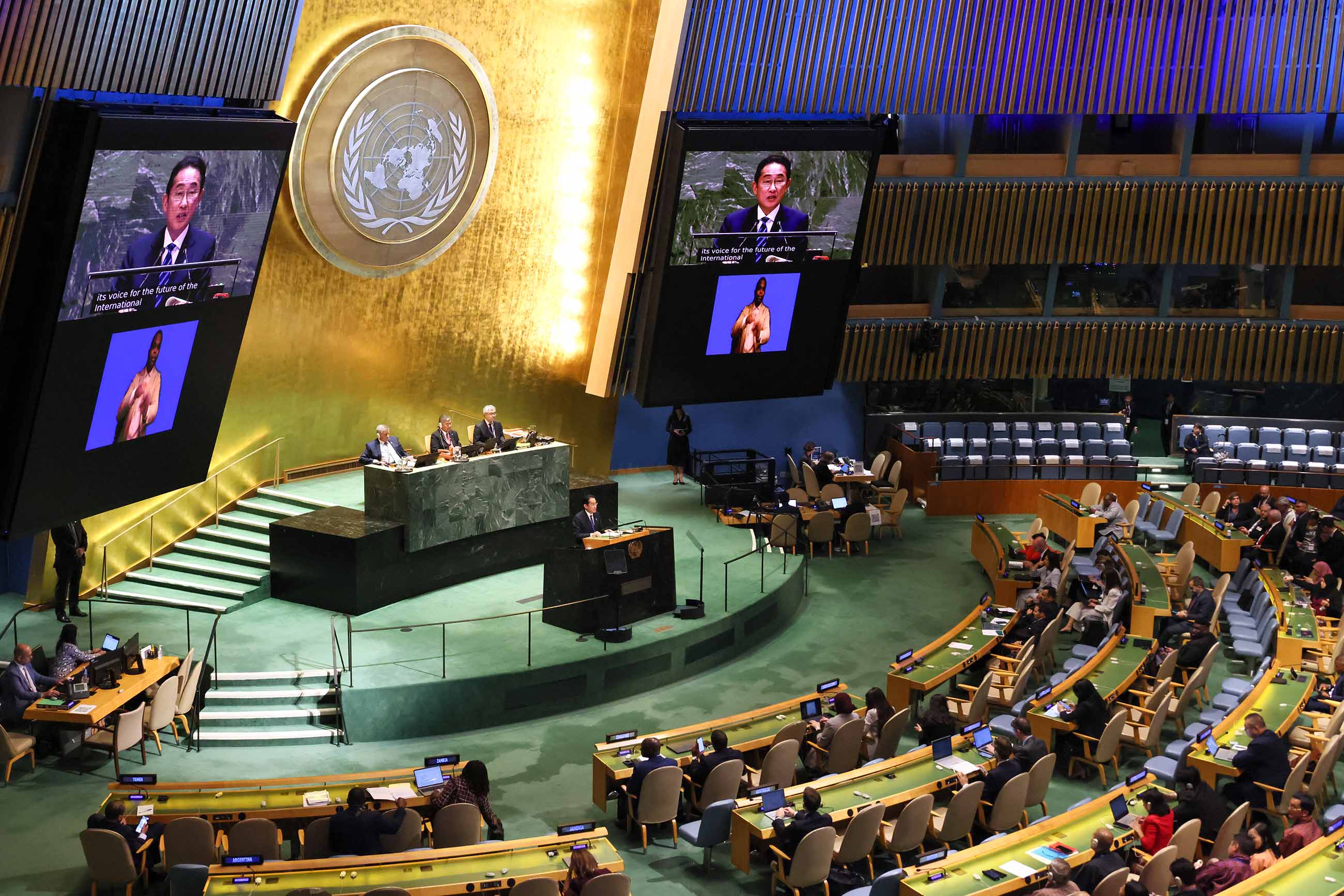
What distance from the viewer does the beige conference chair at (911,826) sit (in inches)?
432

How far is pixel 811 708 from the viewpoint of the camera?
13156 mm

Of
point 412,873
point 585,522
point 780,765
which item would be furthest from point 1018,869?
point 585,522

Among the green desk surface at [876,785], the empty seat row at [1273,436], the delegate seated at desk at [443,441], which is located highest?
the empty seat row at [1273,436]

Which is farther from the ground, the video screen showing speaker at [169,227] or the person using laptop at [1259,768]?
the video screen showing speaker at [169,227]

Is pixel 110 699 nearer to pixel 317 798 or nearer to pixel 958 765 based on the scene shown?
pixel 317 798

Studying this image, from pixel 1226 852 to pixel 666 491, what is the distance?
12.4 meters

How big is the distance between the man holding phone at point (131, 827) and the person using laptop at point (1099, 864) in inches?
247

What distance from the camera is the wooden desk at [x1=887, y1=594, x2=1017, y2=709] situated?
1415 centimetres

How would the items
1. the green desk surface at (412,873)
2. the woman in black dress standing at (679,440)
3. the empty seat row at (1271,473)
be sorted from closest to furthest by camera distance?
1. the green desk surface at (412,873)
2. the empty seat row at (1271,473)
3. the woman in black dress standing at (679,440)

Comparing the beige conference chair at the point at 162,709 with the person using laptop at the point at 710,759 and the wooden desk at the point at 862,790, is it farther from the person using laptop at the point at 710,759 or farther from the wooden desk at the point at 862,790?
the wooden desk at the point at 862,790

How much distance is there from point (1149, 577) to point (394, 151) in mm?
10182

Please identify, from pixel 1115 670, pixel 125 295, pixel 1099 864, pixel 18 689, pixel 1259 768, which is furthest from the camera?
pixel 1115 670

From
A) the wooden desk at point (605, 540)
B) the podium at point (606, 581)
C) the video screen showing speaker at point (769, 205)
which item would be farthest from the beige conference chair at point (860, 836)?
the video screen showing speaker at point (769, 205)

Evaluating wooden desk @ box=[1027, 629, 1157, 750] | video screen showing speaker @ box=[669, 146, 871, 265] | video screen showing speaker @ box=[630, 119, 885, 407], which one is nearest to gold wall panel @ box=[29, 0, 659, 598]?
video screen showing speaker @ box=[630, 119, 885, 407]
